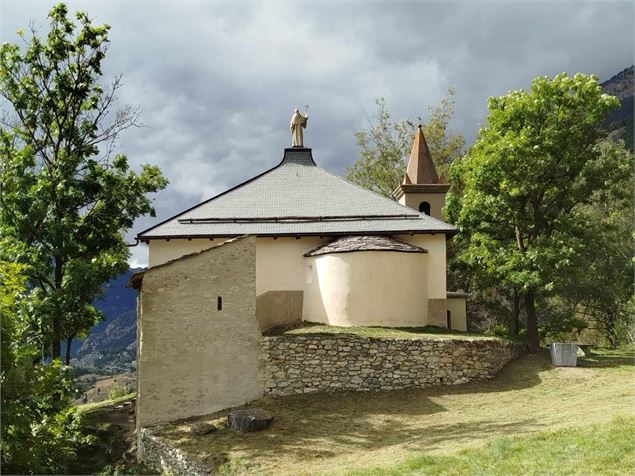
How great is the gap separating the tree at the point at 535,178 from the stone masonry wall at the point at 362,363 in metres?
4.92

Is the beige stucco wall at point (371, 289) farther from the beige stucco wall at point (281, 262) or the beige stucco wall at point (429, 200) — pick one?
the beige stucco wall at point (429, 200)

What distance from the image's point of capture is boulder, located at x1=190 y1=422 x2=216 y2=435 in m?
14.0

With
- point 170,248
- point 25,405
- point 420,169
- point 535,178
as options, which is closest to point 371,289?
point 535,178

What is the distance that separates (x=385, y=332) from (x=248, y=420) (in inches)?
229

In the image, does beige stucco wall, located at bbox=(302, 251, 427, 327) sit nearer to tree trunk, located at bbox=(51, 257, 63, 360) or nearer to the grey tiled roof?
the grey tiled roof

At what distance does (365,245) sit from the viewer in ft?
64.2

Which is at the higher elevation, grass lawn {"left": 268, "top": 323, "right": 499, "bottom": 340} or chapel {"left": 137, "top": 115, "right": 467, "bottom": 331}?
chapel {"left": 137, "top": 115, "right": 467, "bottom": 331}

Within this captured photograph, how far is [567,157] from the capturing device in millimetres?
20750

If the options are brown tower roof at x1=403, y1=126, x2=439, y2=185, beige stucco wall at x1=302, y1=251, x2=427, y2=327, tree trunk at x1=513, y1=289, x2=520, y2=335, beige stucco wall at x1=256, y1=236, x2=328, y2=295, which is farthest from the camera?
brown tower roof at x1=403, y1=126, x2=439, y2=185

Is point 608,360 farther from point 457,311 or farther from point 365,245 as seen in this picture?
point 365,245

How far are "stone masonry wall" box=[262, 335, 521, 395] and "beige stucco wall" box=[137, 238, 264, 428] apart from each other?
0.69 meters

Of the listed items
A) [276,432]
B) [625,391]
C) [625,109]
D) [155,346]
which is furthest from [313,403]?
[625,109]

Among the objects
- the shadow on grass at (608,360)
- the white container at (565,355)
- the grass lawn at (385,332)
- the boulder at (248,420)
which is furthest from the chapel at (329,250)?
the boulder at (248,420)

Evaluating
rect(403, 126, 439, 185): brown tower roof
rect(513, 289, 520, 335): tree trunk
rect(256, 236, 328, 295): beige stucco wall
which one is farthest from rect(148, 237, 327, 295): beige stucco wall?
rect(513, 289, 520, 335): tree trunk
